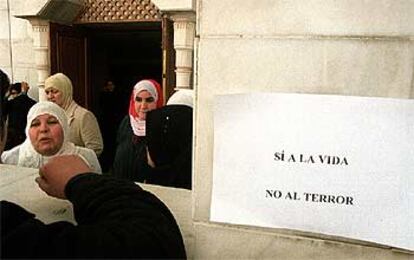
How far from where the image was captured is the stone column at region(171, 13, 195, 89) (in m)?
2.72

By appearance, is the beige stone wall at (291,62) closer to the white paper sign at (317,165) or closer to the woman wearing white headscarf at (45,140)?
the white paper sign at (317,165)

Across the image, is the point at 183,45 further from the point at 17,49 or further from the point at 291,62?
the point at 291,62

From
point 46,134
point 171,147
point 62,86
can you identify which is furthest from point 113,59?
point 171,147

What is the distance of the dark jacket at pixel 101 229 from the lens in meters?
0.33

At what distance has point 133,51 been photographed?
5191mm

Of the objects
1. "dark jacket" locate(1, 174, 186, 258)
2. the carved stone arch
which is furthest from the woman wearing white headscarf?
Result: the carved stone arch

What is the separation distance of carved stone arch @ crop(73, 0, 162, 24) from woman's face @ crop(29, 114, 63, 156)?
185 cm

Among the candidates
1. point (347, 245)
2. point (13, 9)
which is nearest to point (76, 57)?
point (13, 9)

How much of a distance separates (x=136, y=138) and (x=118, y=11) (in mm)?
1885

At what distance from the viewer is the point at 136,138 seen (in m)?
1.73

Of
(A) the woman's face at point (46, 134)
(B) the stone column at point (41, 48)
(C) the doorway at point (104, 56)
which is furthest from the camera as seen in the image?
(B) the stone column at point (41, 48)

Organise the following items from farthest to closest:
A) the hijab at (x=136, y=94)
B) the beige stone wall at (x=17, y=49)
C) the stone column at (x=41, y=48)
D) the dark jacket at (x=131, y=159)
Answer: the beige stone wall at (x=17, y=49) → the stone column at (x=41, y=48) → the hijab at (x=136, y=94) → the dark jacket at (x=131, y=159)

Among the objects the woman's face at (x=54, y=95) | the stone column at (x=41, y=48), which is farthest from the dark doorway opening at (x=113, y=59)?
the woman's face at (x=54, y=95)

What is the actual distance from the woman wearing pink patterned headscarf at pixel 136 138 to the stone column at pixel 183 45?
727 millimetres
